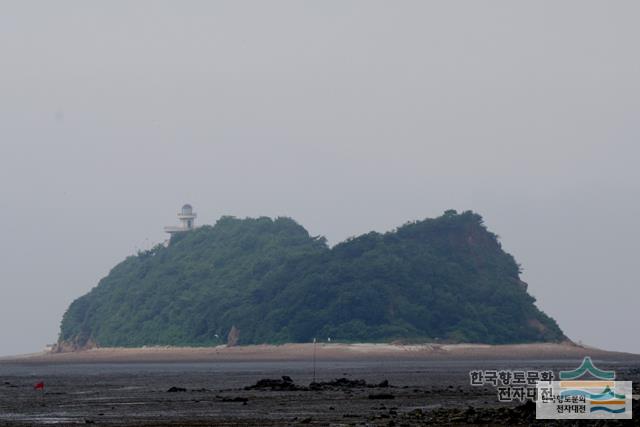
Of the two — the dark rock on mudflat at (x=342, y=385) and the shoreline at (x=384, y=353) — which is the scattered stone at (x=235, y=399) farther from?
the shoreline at (x=384, y=353)

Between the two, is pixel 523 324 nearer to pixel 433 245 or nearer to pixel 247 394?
pixel 433 245

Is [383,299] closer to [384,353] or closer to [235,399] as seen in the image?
[384,353]

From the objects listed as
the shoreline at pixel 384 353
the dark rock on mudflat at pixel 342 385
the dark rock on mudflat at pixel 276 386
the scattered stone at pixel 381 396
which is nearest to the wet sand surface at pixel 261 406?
the scattered stone at pixel 381 396

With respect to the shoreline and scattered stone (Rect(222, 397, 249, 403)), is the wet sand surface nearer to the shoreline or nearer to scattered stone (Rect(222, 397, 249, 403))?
scattered stone (Rect(222, 397, 249, 403))

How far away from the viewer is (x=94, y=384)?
81250 mm

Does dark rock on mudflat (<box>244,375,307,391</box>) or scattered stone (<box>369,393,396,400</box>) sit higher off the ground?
dark rock on mudflat (<box>244,375,307,391</box>)

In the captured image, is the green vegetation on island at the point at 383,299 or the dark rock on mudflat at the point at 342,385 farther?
the green vegetation on island at the point at 383,299

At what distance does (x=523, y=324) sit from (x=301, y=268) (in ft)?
111

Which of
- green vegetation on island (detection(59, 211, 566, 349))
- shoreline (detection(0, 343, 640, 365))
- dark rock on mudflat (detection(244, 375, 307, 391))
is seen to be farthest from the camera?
green vegetation on island (detection(59, 211, 566, 349))

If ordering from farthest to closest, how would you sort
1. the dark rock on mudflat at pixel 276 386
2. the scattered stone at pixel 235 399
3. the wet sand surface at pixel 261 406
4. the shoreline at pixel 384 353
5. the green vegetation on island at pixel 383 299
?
the green vegetation on island at pixel 383 299 → the shoreline at pixel 384 353 → the dark rock on mudflat at pixel 276 386 → the scattered stone at pixel 235 399 → the wet sand surface at pixel 261 406

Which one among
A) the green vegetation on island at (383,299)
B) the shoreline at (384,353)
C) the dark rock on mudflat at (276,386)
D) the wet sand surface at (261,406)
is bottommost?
the wet sand surface at (261,406)

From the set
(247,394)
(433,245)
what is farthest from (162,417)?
(433,245)

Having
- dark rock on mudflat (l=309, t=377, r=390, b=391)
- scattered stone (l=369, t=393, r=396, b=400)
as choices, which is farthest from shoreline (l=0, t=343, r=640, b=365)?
scattered stone (l=369, t=393, r=396, b=400)

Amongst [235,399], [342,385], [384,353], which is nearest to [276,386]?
[342,385]
